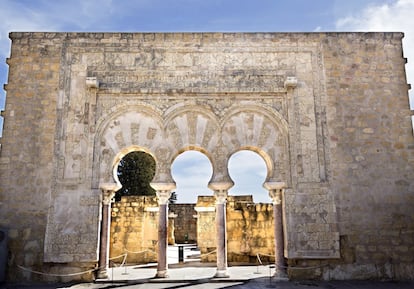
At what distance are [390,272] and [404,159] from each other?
2572 mm

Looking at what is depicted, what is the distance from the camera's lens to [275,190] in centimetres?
848

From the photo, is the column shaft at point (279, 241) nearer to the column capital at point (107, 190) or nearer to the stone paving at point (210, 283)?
the stone paving at point (210, 283)

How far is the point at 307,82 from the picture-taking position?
9.00 metres

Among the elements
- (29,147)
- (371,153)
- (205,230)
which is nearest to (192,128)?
(29,147)

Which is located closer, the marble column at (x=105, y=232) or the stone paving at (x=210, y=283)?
the stone paving at (x=210, y=283)

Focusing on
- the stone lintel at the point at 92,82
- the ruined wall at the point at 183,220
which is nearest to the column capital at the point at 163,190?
the stone lintel at the point at 92,82

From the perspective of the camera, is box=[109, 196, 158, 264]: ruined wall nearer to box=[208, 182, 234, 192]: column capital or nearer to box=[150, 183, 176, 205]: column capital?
box=[150, 183, 176, 205]: column capital

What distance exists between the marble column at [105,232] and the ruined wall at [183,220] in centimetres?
1085

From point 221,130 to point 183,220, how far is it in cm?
1151

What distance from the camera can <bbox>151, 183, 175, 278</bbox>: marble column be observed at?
8195mm

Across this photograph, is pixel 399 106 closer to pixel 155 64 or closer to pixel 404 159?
pixel 404 159

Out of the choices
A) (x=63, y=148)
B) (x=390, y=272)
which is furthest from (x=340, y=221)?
(x=63, y=148)

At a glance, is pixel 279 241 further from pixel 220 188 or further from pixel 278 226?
pixel 220 188

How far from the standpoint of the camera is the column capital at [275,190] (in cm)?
838
